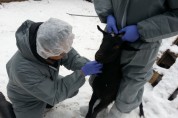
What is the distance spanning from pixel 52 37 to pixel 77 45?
2126mm

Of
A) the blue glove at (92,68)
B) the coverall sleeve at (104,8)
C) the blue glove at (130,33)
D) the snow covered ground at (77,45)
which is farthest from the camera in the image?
the snow covered ground at (77,45)

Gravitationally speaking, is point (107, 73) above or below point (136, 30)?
below

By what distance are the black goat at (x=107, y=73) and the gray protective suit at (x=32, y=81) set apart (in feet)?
0.65

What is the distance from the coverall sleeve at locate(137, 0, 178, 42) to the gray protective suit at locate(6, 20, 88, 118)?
0.66 m

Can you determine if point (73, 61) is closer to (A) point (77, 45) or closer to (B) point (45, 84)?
(B) point (45, 84)

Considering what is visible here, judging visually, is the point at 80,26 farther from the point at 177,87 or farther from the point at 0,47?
the point at 177,87

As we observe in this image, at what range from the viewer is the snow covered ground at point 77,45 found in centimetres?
301

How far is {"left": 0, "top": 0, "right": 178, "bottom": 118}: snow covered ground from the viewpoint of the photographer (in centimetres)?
301

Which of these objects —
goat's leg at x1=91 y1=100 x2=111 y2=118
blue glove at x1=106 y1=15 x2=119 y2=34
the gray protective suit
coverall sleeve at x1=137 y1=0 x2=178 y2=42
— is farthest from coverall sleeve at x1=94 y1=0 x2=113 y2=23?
goat's leg at x1=91 y1=100 x2=111 y2=118

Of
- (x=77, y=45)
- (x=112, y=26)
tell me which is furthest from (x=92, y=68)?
(x=77, y=45)

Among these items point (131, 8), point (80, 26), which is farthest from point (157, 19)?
point (80, 26)

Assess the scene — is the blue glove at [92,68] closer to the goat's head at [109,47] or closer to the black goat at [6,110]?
the goat's head at [109,47]

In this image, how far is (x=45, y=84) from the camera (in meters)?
2.27

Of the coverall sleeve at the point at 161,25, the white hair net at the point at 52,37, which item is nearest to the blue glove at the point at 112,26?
the coverall sleeve at the point at 161,25
